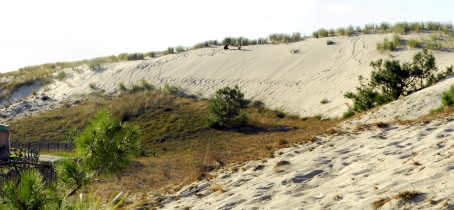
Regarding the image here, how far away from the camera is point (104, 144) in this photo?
5.62 metres

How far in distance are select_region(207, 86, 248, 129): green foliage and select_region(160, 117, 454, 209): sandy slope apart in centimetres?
1025

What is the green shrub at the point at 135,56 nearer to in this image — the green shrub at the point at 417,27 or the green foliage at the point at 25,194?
the green shrub at the point at 417,27

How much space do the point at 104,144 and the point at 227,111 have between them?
14610 millimetres

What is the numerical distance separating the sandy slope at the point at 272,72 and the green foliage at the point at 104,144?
14967 mm

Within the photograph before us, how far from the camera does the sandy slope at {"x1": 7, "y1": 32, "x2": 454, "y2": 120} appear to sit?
2344cm

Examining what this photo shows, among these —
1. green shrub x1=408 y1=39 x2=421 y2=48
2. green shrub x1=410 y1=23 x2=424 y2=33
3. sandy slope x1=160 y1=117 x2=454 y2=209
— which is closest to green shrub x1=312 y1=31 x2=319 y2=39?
green shrub x1=410 y1=23 x2=424 y2=33

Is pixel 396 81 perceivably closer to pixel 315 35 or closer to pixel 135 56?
pixel 315 35

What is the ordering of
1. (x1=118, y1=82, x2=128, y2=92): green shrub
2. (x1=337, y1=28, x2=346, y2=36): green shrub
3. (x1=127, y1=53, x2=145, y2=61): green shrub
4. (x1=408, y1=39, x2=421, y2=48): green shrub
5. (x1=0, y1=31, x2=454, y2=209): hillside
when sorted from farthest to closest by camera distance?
(x1=127, y1=53, x2=145, y2=61): green shrub
(x1=337, y1=28, x2=346, y2=36): green shrub
(x1=118, y1=82, x2=128, y2=92): green shrub
(x1=408, y1=39, x2=421, y2=48): green shrub
(x1=0, y1=31, x2=454, y2=209): hillside

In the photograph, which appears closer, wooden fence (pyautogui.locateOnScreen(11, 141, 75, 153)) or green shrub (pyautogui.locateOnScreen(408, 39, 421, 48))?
wooden fence (pyautogui.locateOnScreen(11, 141, 75, 153))

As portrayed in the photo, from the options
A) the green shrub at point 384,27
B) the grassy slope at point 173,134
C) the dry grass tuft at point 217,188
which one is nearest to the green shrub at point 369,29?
the green shrub at point 384,27

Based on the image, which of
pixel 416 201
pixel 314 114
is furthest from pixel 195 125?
pixel 416 201

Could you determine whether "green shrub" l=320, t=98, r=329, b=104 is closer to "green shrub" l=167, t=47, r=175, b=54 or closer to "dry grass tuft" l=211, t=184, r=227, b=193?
"dry grass tuft" l=211, t=184, r=227, b=193

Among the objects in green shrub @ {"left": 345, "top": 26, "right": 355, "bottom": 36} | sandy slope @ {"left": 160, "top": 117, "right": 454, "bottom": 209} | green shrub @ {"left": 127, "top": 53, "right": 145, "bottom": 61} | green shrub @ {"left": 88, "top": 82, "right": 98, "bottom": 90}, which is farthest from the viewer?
green shrub @ {"left": 127, "top": 53, "right": 145, "bottom": 61}

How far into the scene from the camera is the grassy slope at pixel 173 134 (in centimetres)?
1092
